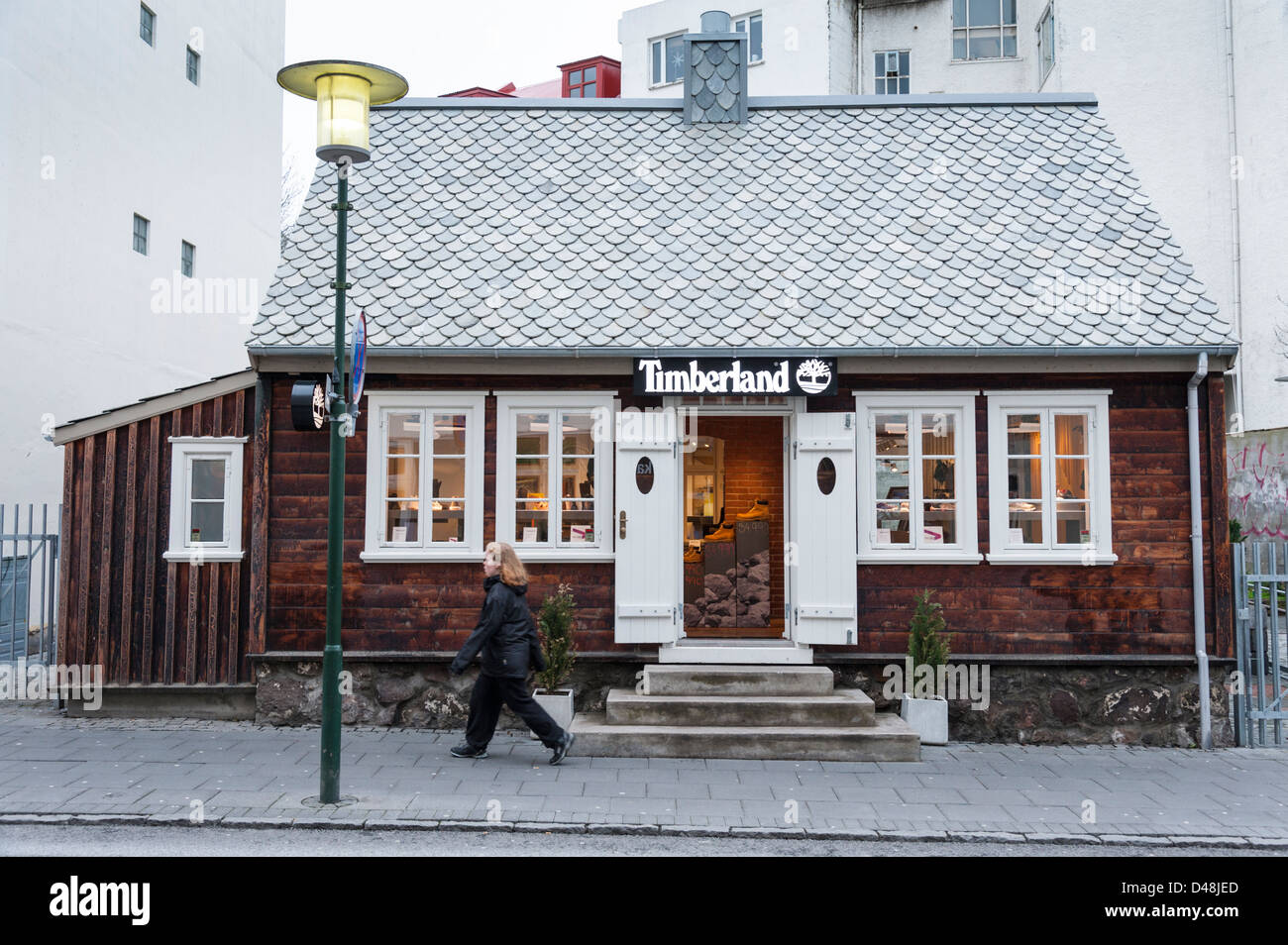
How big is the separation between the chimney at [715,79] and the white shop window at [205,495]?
6705 mm

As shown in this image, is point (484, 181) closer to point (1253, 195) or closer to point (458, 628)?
point (458, 628)

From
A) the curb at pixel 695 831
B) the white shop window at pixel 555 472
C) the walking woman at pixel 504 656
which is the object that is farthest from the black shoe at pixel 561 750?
the white shop window at pixel 555 472

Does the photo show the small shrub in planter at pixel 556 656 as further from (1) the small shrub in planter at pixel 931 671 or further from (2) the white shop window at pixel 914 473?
(1) the small shrub in planter at pixel 931 671

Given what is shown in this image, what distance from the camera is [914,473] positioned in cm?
1025

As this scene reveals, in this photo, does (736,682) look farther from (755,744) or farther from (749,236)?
(749,236)

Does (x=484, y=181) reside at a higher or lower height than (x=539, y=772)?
higher

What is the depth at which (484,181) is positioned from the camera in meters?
11.9

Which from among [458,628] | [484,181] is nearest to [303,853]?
[458,628]

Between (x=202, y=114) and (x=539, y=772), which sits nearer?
(x=539, y=772)

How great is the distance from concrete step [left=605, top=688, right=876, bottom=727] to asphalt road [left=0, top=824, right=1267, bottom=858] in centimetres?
241

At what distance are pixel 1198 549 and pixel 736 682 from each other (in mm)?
4567

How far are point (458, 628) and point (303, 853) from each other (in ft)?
12.3

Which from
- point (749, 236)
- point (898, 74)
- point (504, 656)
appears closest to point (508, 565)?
point (504, 656)

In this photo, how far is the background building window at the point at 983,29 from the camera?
92.5 ft
